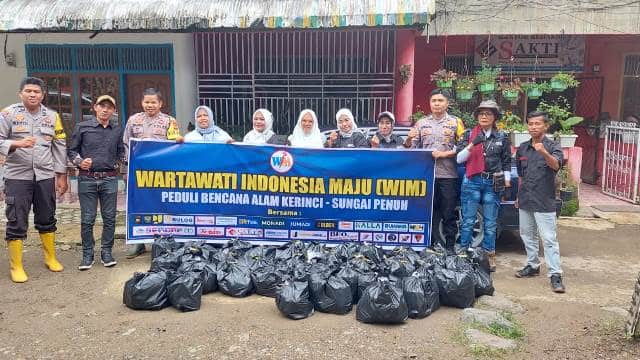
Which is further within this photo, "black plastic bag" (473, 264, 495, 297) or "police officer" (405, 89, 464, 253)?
"police officer" (405, 89, 464, 253)

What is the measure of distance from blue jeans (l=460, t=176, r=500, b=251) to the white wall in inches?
230

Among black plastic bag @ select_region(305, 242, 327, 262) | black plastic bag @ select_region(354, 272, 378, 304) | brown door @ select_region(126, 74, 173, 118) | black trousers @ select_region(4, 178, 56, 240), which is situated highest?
brown door @ select_region(126, 74, 173, 118)

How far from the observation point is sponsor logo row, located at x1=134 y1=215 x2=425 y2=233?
5551 millimetres

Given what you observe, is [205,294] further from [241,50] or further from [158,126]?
[241,50]

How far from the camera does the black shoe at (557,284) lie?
4965mm

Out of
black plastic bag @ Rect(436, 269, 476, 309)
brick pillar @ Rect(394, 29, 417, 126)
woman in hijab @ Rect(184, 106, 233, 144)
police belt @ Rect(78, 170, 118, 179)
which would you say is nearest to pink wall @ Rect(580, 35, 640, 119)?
brick pillar @ Rect(394, 29, 417, 126)

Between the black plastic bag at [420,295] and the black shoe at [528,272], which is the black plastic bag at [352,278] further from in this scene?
the black shoe at [528,272]

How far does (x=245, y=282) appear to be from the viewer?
4.72m

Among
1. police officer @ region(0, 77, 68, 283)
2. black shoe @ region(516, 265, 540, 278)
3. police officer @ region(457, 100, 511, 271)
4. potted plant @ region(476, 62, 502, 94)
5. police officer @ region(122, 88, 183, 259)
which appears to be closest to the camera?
police officer @ region(0, 77, 68, 283)

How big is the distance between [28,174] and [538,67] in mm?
9416

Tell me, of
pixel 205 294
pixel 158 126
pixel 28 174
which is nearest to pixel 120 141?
pixel 158 126

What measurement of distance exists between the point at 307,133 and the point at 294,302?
2.14m

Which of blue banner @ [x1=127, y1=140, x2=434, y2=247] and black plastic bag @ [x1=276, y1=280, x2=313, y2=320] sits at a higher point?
blue banner @ [x1=127, y1=140, x2=434, y2=247]

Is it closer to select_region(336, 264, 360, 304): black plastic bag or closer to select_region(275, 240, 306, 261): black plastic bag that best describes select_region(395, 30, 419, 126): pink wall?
select_region(275, 240, 306, 261): black plastic bag
